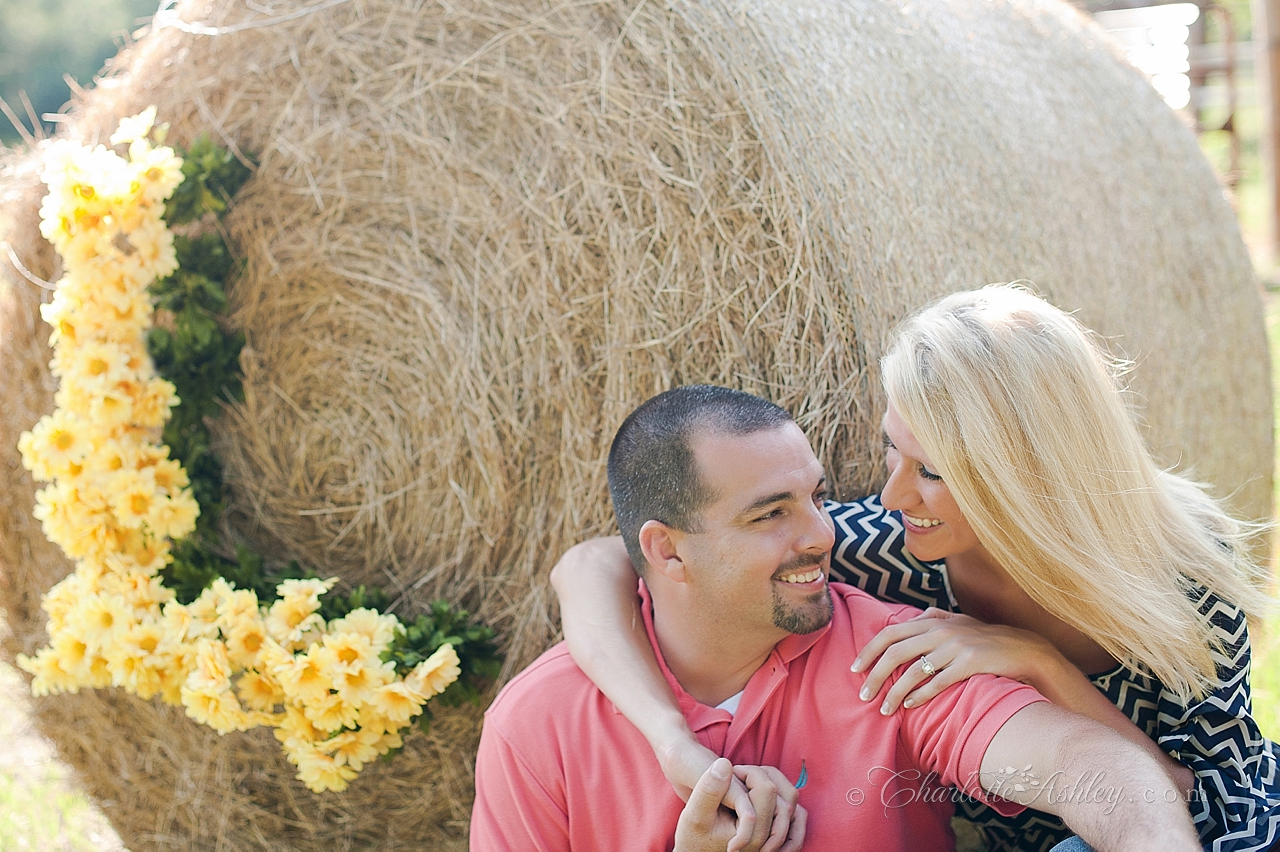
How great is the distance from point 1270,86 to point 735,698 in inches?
303

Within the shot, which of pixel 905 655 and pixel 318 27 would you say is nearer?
pixel 905 655

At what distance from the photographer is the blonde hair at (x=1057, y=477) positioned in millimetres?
1932

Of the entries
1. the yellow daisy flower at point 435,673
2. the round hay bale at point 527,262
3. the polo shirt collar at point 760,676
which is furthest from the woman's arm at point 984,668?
the yellow daisy flower at point 435,673

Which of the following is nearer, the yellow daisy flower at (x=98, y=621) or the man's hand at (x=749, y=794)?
the man's hand at (x=749, y=794)

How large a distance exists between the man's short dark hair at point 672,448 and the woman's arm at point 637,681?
4.2 inches

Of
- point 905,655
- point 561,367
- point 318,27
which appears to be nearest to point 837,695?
point 905,655

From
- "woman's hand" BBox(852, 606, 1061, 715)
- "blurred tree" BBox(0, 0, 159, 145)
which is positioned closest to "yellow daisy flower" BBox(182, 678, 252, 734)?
"woman's hand" BBox(852, 606, 1061, 715)

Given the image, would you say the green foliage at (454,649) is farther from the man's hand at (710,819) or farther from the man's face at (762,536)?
the man's hand at (710,819)

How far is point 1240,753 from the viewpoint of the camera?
6.17 ft

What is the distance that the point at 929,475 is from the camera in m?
2.05

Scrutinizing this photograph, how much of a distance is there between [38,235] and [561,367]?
62.8 inches

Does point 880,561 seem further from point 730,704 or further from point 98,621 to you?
point 98,621

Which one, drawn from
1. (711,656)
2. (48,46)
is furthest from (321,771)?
(48,46)

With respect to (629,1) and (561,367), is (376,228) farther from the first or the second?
(629,1)
